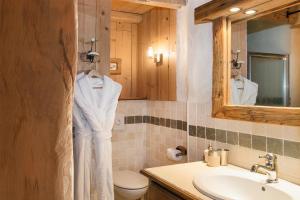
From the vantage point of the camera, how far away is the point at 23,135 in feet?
0.89

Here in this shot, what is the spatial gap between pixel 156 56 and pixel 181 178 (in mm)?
1497

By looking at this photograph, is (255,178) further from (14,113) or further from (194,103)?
(14,113)

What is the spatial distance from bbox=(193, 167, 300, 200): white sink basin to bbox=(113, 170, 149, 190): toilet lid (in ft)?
3.01

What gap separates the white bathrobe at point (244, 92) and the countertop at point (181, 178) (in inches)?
17.7

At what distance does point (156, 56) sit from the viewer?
105 inches

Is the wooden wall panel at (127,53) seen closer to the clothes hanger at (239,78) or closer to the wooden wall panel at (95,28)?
the wooden wall panel at (95,28)

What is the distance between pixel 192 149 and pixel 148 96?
96 cm

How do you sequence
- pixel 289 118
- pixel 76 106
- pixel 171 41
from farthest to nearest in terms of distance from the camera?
pixel 171 41 → pixel 76 106 → pixel 289 118

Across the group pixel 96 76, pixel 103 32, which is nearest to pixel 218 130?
pixel 96 76

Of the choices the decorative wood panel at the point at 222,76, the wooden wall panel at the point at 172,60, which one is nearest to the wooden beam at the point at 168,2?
the wooden wall panel at the point at 172,60

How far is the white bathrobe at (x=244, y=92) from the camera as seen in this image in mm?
1565

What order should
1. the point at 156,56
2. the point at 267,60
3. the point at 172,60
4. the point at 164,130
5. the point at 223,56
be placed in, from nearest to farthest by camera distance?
the point at 267,60
the point at 223,56
the point at 172,60
the point at 164,130
the point at 156,56

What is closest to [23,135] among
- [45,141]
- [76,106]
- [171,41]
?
[45,141]

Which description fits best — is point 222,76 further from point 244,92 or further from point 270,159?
point 270,159
